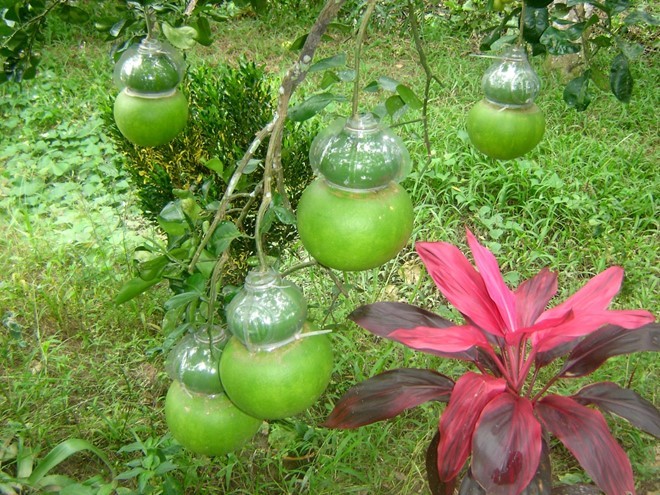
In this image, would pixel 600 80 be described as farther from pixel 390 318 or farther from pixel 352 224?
pixel 390 318

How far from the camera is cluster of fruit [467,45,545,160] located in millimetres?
1121

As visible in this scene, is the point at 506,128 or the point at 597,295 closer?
the point at 506,128

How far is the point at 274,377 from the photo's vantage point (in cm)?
82

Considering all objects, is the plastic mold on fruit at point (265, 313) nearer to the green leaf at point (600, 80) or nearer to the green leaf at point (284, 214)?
the green leaf at point (284, 214)

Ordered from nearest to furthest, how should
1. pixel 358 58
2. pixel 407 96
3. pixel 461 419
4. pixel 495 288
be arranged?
pixel 358 58, pixel 407 96, pixel 461 419, pixel 495 288

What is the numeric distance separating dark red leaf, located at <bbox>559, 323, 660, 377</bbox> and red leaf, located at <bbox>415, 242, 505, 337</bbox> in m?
0.27

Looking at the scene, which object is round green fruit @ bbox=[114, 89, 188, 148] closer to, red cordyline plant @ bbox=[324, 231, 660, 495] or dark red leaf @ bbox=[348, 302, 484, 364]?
red cordyline plant @ bbox=[324, 231, 660, 495]

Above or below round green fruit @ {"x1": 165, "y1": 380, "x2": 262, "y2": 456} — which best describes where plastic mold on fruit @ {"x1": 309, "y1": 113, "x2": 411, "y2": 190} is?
above

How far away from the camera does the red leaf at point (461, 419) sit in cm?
139

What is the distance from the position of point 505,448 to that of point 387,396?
1.30ft

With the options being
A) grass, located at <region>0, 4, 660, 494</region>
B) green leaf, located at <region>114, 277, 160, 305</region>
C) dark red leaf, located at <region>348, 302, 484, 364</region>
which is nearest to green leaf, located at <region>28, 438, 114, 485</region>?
grass, located at <region>0, 4, 660, 494</region>

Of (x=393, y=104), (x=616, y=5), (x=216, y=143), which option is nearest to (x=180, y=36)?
(x=393, y=104)

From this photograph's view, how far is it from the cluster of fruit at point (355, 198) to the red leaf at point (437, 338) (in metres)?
0.56

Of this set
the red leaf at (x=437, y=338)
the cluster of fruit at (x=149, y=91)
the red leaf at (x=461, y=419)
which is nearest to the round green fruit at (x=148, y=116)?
the cluster of fruit at (x=149, y=91)
